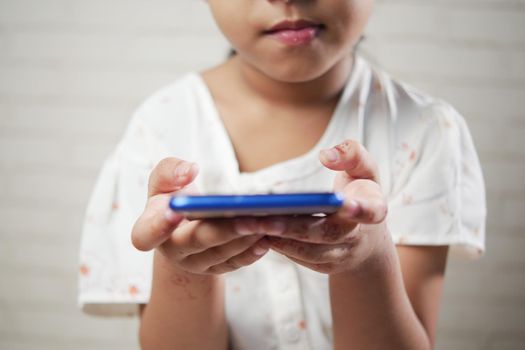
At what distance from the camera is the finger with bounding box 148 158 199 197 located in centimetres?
48

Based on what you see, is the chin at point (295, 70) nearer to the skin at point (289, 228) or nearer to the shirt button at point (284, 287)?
the skin at point (289, 228)

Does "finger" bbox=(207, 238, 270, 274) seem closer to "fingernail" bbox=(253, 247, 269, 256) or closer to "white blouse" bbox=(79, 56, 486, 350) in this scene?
"fingernail" bbox=(253, 247, 269, 256)

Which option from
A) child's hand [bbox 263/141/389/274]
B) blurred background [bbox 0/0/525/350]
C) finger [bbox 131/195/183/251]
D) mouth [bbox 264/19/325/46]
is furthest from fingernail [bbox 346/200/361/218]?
blurred background [bbox 0/0/525/350]

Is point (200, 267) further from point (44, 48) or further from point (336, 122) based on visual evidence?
point (44, 48)

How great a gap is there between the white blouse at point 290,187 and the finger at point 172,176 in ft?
0.83

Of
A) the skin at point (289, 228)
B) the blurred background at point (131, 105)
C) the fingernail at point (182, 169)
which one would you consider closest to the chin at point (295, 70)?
the skin at point (289, 228)

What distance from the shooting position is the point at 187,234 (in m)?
0.46

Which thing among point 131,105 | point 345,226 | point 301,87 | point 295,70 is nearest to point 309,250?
point 345,226

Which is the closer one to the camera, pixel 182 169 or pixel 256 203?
pixel 256 203

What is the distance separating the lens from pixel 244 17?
0.65 metres


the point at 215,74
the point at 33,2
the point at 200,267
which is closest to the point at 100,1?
the point at 33,2

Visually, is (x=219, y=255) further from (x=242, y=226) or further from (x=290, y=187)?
(x=290, y=187)

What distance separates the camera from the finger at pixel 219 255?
18.0 inches

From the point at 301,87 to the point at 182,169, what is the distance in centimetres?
34
